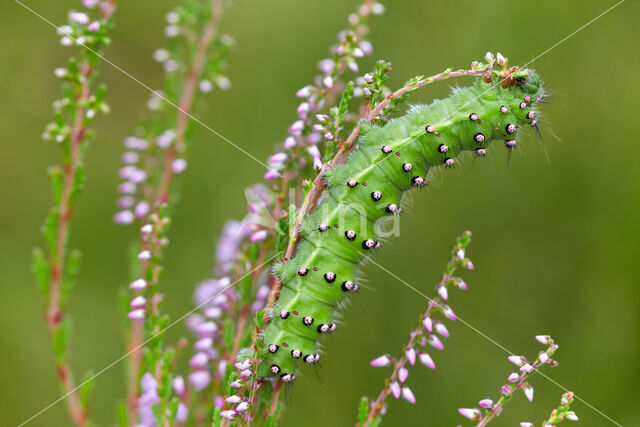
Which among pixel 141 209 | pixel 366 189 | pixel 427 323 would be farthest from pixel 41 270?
pixel 427 323

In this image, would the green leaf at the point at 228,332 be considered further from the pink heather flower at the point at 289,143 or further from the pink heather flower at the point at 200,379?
the pink heather flower at the point at 289,143

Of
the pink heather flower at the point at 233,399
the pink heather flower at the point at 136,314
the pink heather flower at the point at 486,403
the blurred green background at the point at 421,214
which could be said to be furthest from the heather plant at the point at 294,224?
the blurred green background at the point at 421,214

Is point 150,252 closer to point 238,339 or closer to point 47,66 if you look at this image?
point 238,339

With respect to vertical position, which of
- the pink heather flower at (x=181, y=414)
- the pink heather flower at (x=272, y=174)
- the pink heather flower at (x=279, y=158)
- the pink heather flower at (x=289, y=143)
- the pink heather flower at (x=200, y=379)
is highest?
the pink heather flower at (x=289, y=143)

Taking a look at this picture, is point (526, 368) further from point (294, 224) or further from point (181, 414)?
point (181, 414)

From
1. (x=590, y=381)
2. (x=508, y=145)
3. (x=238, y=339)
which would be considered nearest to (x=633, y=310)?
(x=590, y=381)

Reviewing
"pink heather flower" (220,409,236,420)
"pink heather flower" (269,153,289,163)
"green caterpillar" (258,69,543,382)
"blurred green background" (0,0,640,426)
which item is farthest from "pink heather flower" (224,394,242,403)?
"blurred green background" (0,0,640,426)
